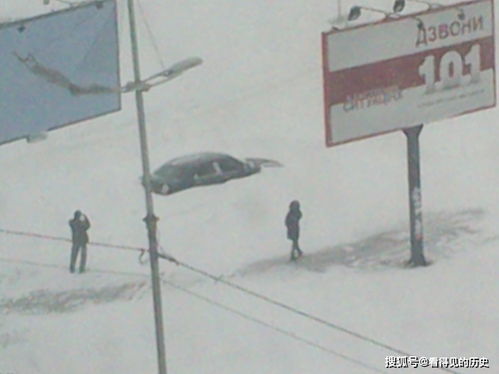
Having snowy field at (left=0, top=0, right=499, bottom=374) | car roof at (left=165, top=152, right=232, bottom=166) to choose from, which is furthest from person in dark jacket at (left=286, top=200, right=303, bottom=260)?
car roof at (left=165, top=152, right=232, bottom=166)

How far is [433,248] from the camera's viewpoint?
5.04m

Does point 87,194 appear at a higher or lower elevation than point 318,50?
lower

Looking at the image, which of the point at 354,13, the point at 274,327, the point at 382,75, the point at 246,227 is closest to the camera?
the point at 382,75

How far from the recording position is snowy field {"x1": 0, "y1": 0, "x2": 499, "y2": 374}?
4871 mm

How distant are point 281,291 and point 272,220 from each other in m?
0.24

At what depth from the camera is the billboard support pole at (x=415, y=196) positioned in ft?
16.4

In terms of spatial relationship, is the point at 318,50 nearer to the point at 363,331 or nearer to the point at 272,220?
the point at 272,220

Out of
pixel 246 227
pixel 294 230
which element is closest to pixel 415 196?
pixel 294 230

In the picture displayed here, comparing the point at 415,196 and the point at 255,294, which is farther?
the point at 415,196

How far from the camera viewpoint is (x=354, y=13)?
511 centimetres

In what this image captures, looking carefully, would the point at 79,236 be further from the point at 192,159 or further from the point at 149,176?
the point at 192,159

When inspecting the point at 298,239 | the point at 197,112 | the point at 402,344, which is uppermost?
the point at 197,112

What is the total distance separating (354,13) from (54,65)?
0.99 metres

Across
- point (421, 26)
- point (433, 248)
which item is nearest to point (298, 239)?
point (433, 248)
